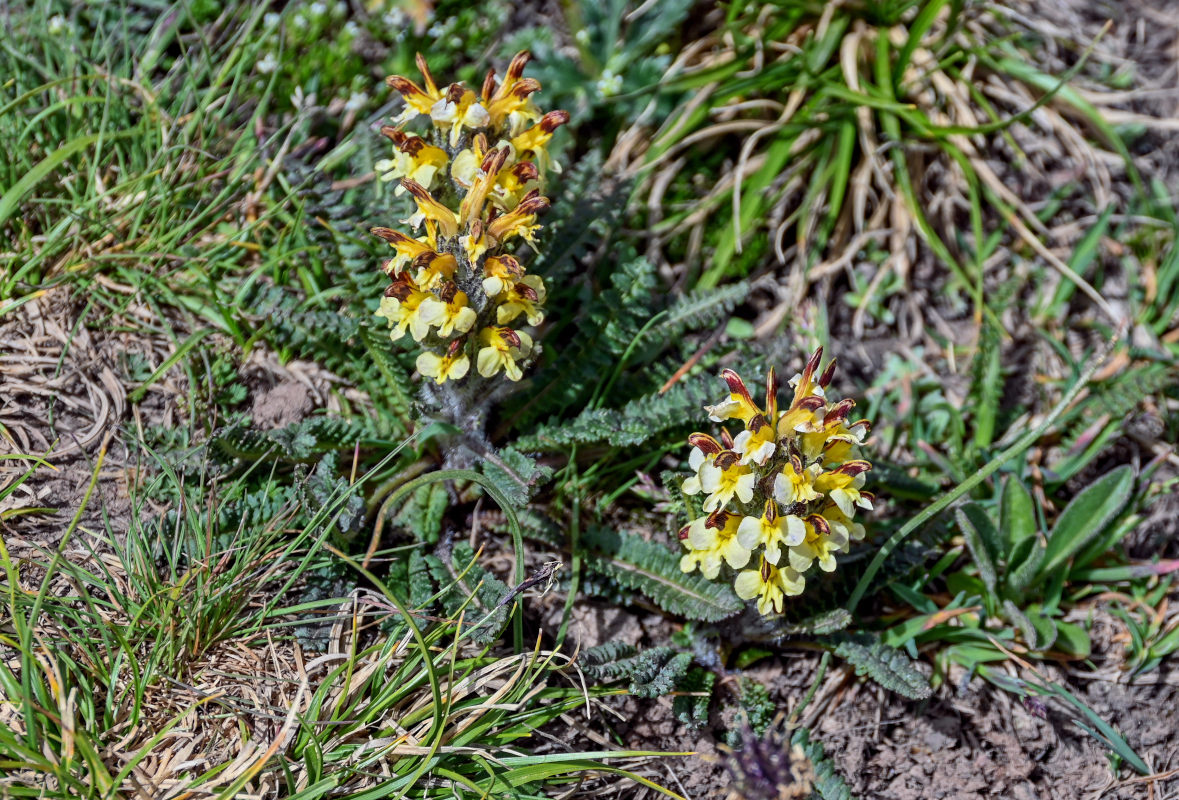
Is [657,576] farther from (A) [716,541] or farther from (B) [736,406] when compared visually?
(B) [736,406]

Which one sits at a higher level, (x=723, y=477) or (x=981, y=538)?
(x=723, y=477)

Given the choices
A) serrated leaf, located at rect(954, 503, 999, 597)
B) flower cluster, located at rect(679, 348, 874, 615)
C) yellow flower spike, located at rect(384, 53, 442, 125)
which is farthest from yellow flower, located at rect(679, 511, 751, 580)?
yellow flower spike, located at rect(384, 53, 442, 125)

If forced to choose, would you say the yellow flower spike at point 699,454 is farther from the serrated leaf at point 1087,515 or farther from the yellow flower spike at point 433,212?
the serrated leaf at point 1087,515

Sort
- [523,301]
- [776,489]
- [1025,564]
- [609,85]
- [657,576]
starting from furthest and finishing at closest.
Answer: [609,85]
[1025,564]
[657,576]
[523,301]
[776,489]

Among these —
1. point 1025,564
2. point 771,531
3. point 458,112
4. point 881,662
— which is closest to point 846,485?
point 771,531

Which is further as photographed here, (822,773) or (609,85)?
(609,85)

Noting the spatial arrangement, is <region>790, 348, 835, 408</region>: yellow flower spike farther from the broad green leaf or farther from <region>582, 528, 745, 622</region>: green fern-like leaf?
the broad green leaf
